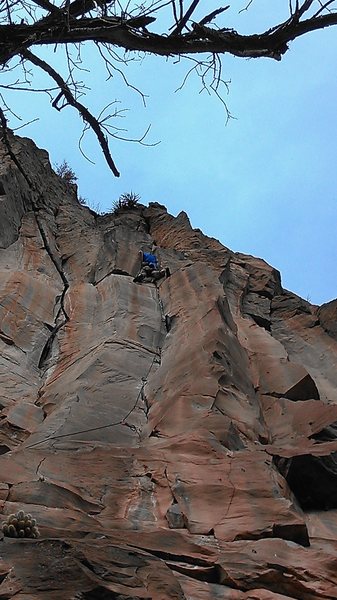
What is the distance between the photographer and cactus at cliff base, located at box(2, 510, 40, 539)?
5777 millimetres

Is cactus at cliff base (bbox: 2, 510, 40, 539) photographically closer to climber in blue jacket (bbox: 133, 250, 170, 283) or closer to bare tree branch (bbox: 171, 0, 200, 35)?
bare tree branch (bbox: 171, 0, 200, 35)

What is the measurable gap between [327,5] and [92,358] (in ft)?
33.3

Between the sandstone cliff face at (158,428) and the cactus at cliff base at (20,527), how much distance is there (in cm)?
37

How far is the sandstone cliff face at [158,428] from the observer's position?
6.01m

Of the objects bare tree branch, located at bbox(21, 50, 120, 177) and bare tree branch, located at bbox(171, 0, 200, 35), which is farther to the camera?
bare tree branch, located at bbox(21, 50, 120, 177)

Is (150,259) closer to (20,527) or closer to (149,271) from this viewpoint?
(149,271)

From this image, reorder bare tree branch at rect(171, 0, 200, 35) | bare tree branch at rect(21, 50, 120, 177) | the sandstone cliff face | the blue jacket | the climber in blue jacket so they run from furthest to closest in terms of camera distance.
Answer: the blue jacket
the climber in blue jacket
the sandstone cliff face
bare tree branch at rect(21, 50, 120, 177)
bare tree branch at rect(171, 0, 200, 35)

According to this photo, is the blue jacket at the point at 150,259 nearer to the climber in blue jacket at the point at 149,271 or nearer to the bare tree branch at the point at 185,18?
the climber in blue jacket at the point at 149,271

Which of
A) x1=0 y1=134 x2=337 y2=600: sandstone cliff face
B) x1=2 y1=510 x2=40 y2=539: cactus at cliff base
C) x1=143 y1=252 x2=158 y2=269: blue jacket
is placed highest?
x1=143 y1=252 x2=158 y2=269: blue jacket

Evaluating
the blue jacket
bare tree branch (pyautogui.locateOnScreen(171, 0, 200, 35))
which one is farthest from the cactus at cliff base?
the blue jacket

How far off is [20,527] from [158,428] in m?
4.82

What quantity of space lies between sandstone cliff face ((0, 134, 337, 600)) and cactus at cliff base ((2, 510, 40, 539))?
0.37 meters

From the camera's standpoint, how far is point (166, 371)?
41.9ft

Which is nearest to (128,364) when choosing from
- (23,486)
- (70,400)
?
(70,400)
